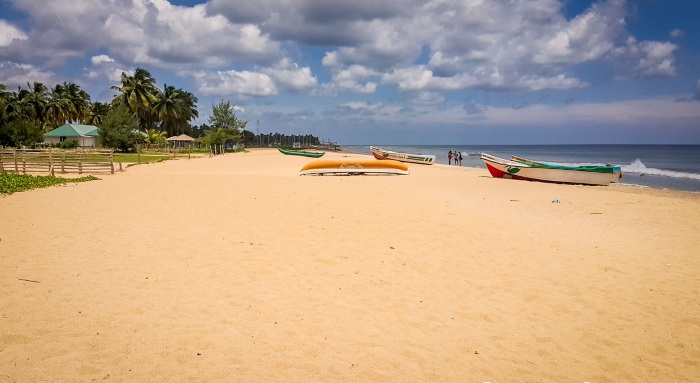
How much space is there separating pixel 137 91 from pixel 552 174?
182 feet

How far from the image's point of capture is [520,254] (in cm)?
709

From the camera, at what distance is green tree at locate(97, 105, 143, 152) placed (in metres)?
41.1

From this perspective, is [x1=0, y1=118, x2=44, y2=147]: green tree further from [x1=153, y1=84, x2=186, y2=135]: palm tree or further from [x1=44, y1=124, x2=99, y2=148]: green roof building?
[x1=153, y1=84, x2=186, y2=135]: palm tree

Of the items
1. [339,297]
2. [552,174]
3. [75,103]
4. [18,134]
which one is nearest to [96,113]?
[75,103]

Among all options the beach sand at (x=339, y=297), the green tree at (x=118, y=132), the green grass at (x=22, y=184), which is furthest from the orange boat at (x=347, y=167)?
the green tree at (x=118, y=132)

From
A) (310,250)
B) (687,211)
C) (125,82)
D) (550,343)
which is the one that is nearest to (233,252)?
(310,250)

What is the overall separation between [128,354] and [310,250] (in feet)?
11.9

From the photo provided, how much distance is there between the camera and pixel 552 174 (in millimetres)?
20938

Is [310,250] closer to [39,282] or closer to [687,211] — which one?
[39,282]

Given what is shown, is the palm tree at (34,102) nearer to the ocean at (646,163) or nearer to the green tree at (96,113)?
the green tree at (96,113)

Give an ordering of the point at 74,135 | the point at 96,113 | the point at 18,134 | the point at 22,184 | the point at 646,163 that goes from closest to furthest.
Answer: the point at 22,184
the point at 18,134
the point at 646,163
the point at 74,135
the point at 96,113

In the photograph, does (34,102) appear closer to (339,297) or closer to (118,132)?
(118,132)

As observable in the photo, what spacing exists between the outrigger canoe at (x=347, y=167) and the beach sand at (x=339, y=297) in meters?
11.3

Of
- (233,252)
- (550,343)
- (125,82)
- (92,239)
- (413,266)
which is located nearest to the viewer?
(550,343)
